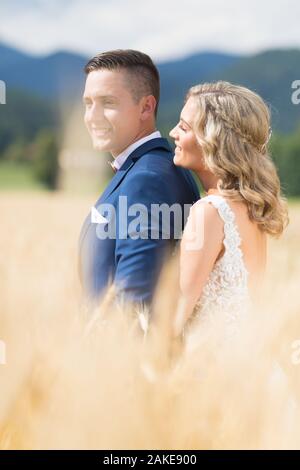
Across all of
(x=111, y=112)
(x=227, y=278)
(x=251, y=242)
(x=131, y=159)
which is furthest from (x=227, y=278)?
(x=111, y=112)

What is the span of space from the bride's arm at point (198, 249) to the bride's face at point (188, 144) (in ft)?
0.36

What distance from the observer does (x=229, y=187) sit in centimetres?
148

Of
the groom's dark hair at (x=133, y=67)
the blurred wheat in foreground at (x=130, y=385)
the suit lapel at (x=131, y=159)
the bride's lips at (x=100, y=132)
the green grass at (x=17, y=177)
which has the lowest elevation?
the green grass at (x=17, y=177)

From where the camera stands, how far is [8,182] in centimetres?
3188

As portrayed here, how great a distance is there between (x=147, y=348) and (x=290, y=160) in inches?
997

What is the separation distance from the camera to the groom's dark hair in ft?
5.33

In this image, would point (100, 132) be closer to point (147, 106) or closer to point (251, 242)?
point (147, 106)

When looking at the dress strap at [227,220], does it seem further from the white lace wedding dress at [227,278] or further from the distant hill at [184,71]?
the distant hill at [184,71]

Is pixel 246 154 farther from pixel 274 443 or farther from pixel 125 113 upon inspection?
pixel 274 443

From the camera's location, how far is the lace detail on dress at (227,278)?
142 cm

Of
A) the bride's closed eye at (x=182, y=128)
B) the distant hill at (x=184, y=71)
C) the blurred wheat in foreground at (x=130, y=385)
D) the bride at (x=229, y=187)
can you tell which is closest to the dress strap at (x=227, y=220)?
the bride at (x=229, y=187)

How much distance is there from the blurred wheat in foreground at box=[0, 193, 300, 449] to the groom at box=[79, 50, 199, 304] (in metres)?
0.47

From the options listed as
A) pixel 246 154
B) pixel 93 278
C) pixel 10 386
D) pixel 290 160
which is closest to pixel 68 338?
pixel 10 386

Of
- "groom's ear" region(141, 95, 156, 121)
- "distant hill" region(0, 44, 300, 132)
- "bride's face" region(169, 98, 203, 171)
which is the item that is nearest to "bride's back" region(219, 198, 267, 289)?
"bride's face" region(169, 98, 203, 171)
